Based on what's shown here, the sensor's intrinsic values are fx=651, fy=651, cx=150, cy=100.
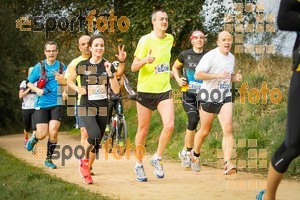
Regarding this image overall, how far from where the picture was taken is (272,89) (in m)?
13.0

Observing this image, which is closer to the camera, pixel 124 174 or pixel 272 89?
pixel 124 174

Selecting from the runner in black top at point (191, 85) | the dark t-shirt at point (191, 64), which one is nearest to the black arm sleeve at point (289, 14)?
the runner in black top at point (191, 85)

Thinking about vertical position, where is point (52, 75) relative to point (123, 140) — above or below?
above

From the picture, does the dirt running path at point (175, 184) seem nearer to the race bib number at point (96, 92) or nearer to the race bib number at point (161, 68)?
the race bib number at point (96, 92)

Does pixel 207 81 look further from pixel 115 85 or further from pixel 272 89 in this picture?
pixel 272 89

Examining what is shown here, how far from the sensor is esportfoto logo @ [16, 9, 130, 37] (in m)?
21.7

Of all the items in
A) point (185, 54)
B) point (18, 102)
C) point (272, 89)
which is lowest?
point (18, 102)

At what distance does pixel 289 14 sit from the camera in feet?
15.8

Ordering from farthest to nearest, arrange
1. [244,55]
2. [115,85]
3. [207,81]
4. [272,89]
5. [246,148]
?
[244,55] < [272,89] < [246,148] < [207,81] < [115,85]

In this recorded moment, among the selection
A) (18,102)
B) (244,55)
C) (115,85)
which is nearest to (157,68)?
(115,85)

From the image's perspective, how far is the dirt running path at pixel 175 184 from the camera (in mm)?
7434

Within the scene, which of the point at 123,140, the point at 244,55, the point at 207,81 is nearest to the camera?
the point at 207,81

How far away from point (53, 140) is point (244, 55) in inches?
269

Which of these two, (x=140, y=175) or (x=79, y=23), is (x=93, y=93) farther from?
(x=79, y=23)
